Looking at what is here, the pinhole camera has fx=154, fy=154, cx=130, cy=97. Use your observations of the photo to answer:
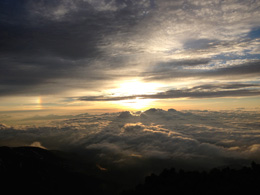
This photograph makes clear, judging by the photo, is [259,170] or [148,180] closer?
[259,170]

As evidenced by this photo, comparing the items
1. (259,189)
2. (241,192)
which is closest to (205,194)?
(241,192)

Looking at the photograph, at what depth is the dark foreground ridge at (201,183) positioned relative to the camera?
381ft

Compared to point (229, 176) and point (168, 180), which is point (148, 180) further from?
point (229, 176)

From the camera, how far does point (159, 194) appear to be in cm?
13062

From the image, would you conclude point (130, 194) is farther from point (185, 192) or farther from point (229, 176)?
point (229, 176)

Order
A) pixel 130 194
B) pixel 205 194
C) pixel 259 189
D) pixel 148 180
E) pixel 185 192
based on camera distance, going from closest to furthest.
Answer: pixel 259 189 → pixel 205 194 → pixel 185 192 → pixel 130 194 → pixel 148 180

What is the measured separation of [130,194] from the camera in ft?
492

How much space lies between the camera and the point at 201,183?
138 m

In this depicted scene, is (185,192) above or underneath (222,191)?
underneath

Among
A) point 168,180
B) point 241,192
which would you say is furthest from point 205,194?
point 168,180

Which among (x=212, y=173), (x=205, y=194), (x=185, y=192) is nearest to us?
(x=205, y=194)

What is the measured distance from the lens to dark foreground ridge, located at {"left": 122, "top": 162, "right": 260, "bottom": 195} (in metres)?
116

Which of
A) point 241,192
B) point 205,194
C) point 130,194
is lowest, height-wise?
point 130,194

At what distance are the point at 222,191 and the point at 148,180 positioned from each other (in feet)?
281
